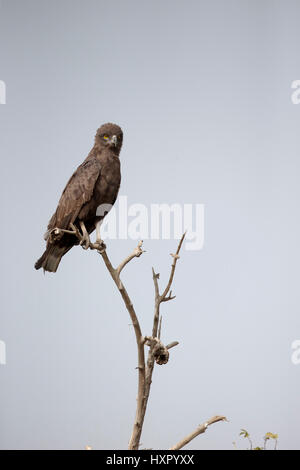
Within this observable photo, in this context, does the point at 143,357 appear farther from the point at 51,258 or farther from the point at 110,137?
the point at 110,137

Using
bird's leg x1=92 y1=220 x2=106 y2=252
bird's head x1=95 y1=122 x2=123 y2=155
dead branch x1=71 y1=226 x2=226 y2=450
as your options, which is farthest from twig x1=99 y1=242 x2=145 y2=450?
bird's head x1=95 y1=122 x2=123 y2=155

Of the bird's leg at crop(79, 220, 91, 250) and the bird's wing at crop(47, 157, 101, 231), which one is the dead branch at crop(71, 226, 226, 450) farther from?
the bird's wing at crop(47, 157, 101, 231)

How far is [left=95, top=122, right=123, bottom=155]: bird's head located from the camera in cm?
261

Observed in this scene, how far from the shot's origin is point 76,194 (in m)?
2.51

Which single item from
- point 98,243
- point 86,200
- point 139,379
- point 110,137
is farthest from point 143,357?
point 110,137

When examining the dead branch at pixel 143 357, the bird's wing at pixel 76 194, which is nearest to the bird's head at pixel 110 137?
the bird's wing at pixel 76 194

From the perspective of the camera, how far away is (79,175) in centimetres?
256

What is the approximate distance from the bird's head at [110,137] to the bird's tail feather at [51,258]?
53 centimetres

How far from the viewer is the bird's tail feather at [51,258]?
2.53m

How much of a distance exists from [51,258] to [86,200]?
320 mm

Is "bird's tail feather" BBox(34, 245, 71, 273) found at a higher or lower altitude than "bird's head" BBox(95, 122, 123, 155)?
lower

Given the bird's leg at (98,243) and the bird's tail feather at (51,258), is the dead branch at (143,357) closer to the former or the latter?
the bird's leg at (98,243)
